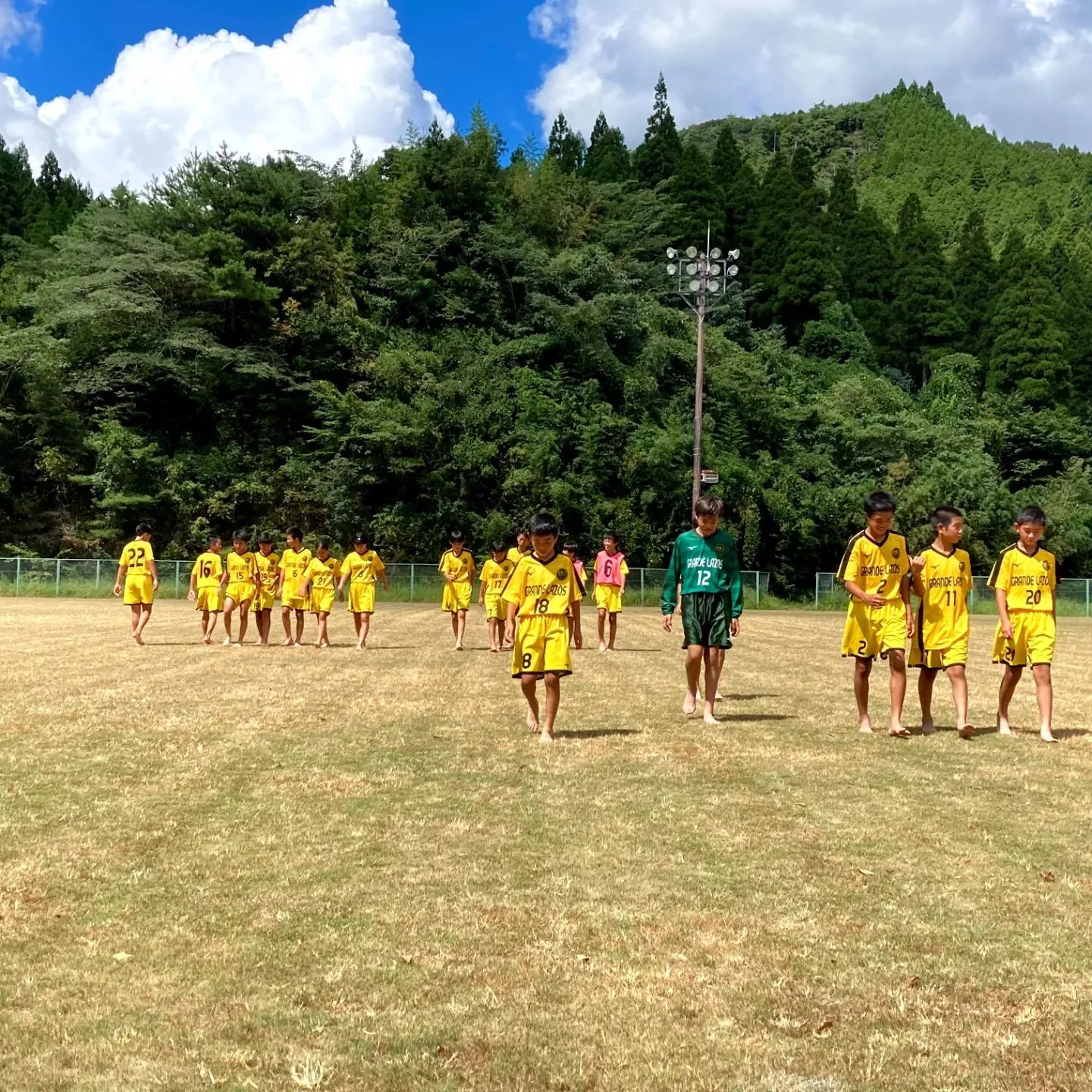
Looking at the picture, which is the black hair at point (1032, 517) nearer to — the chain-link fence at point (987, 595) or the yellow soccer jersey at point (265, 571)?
the yellow soccer jersey at point (265, 571)

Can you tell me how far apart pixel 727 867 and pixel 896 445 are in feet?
160

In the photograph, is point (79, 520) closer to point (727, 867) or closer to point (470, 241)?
point (470, 241)

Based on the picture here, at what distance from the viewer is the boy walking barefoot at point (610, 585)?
1937 centimetres

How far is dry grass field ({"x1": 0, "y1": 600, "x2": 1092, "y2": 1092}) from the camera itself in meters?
3.36

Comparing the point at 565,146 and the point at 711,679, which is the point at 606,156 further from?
the point at 711,679

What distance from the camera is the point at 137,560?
1877cm

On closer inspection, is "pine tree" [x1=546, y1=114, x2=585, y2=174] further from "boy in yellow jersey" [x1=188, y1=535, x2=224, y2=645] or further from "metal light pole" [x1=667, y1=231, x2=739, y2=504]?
"boy in yellow jersey" [x1=188, y1=535, x2=224, y2=645]

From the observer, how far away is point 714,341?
55.8m

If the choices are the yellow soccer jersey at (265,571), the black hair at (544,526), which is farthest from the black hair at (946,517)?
the yellow soccer jersey at (265,571)

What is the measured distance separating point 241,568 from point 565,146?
78.4 m

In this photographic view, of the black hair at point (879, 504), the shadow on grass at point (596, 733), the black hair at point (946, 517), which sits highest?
the black hair at point (879, 504)

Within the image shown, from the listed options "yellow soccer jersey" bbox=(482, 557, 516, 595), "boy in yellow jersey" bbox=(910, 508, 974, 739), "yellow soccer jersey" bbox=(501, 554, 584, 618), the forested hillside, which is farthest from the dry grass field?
the forested hillside

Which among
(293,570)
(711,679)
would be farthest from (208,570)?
(711,679)

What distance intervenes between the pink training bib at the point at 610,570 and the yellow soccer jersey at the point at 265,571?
5737mm
